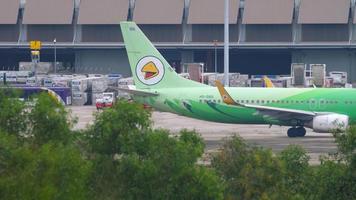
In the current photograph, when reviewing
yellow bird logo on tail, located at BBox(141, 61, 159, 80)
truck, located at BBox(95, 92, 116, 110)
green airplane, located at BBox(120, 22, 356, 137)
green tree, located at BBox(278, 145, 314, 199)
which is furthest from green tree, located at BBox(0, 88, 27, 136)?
truck, located at BBox(95, 92, 116, 110)

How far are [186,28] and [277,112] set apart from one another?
48.8m

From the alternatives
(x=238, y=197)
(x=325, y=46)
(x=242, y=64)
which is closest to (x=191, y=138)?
(x=238, y=197)

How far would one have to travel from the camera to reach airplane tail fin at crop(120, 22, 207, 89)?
5881cm

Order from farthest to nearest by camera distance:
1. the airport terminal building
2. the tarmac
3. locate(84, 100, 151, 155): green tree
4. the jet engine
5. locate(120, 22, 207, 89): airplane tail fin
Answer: the airport terminal building → locate(120, 22, 207, 89): airplane tail fin → the jet engine → the tarmac → locate(84, 100, 151, 155): green tree

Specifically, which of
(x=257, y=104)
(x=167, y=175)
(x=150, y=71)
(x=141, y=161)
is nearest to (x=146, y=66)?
(x=150, y=71)

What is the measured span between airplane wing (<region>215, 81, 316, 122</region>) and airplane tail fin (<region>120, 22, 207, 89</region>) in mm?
3098

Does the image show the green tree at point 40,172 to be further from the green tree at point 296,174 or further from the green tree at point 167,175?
the green tree at point 296,174

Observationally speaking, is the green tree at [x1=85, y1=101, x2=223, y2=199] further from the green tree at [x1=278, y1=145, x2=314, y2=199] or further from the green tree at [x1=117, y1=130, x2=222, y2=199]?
the green tree at [x1=278, y1=145, x2=314, y2=199]

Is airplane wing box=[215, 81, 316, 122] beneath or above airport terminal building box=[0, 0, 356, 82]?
beneath

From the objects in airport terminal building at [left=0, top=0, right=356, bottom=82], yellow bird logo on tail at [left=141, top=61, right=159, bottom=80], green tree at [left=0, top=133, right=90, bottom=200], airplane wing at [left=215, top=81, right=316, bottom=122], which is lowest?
green tree at [left=0, top=133, right=90, bottom=200]

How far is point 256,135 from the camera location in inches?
2340

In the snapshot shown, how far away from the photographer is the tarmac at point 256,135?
52.1 meters

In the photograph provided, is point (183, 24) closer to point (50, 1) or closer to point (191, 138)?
point (50, 1)

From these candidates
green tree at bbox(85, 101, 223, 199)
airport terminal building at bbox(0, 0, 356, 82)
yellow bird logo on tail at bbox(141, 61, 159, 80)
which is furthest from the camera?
airport terminal building at bbox(0, 0, 356, 82)
